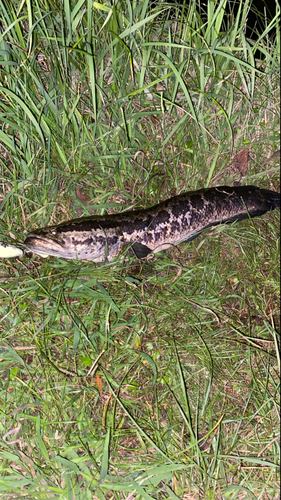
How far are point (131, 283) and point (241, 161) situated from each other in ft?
5.93

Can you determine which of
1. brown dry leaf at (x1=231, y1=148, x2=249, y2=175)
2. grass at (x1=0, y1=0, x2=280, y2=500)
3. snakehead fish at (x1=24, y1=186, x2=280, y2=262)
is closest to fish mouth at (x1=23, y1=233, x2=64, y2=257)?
snakehead fish at (x1=24, y1=186, x2=280, y2=262)

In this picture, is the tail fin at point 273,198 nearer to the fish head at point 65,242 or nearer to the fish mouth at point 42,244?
the fish head at point 65,242

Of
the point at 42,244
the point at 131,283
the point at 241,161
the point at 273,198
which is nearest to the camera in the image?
the point at 42,244

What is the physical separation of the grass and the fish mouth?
283 mm

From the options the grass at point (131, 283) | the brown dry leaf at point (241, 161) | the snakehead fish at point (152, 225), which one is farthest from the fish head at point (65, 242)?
the brown dry leaf at point (241, 161)

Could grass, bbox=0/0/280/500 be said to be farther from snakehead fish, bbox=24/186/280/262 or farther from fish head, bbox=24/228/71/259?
fish head, bbox=24/228/71/259

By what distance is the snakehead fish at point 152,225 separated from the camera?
3.23 m

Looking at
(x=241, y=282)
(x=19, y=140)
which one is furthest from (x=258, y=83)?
(x=19, y=140)

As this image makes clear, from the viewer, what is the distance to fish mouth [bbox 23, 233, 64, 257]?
315cm

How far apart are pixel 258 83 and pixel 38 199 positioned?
8.53 ft

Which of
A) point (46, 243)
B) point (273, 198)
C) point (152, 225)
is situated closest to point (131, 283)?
point (152, 225)

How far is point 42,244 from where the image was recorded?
315cm

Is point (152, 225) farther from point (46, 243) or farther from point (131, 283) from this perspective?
point (46, 243)

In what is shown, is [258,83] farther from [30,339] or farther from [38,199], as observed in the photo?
[30,339]
